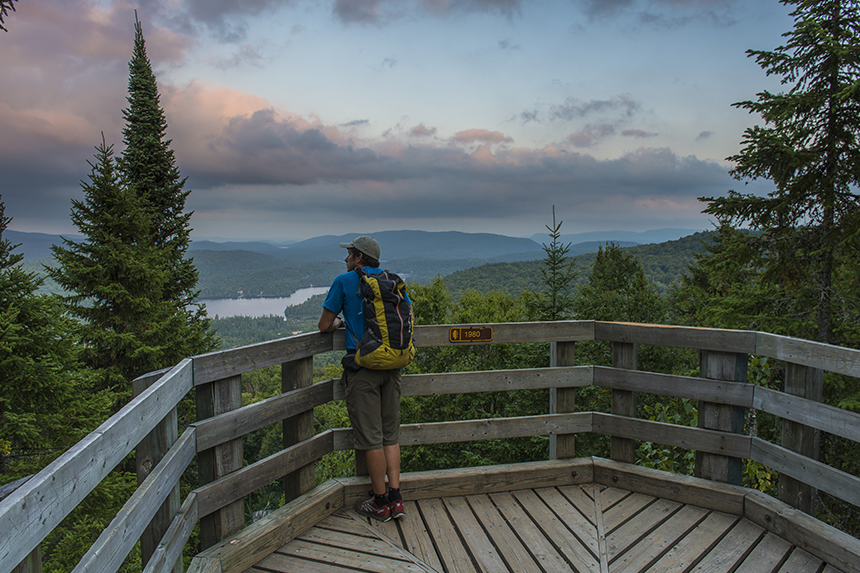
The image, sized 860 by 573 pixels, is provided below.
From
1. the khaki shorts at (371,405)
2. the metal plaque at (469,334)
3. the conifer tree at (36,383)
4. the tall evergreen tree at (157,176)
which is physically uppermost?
the tall evergreen tree at (157,176)

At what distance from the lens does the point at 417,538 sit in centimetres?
285

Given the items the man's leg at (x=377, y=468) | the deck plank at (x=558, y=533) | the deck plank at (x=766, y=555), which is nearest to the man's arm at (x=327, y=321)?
the man's leg at (x=377, y=468)

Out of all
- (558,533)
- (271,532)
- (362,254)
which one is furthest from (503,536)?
(362,254)

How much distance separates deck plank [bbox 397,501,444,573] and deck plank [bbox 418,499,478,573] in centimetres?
3

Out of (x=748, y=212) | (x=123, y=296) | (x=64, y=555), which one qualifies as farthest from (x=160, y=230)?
(x=748, y=212)

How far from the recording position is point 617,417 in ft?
11.7

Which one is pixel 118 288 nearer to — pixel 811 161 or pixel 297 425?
pixel 297 425

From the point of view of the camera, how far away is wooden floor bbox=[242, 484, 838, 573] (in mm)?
2584

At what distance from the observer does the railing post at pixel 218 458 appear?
2600mm

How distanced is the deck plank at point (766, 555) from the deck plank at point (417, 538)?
1.61 meters

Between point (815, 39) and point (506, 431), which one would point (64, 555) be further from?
point (815, 39)

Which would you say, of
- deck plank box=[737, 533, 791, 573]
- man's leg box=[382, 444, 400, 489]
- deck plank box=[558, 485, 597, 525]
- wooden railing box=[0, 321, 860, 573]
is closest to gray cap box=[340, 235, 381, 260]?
wooden railing box=[0, 321, 860, 573]

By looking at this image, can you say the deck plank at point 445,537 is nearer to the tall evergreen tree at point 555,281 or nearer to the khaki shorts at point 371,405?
the khaki shorts at point 371,405

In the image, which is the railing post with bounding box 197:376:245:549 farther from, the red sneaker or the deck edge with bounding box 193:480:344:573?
the red sneaker
